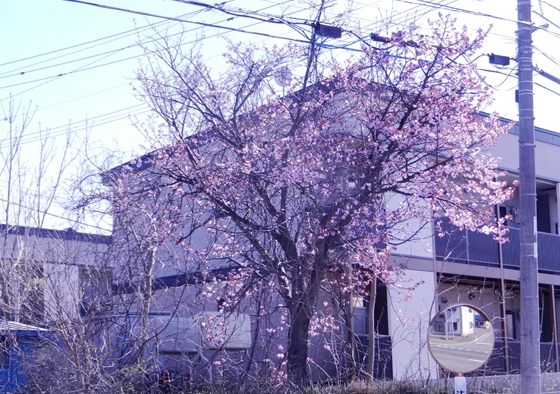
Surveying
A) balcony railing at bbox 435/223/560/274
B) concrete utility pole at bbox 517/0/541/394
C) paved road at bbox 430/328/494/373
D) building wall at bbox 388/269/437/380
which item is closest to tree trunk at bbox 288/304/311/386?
paved road at bbox 430/328/494/373

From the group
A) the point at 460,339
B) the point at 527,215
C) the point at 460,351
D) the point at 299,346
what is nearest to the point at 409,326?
the point at 299,346

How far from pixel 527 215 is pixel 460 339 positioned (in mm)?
2454

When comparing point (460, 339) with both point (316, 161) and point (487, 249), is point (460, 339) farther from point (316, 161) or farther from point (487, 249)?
point (487, 249)

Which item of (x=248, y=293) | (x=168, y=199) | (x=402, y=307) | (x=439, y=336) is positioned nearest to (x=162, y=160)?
(x=168, y=199)

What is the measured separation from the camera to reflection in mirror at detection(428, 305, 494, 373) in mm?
8508

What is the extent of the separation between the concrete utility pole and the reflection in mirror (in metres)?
1.32

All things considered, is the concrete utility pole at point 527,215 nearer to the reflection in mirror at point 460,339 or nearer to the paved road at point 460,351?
the reflection in mirror at point 460,339

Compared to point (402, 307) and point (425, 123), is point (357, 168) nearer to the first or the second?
point (425, 123)

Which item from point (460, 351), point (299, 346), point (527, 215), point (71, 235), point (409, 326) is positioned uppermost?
point (527, 215)

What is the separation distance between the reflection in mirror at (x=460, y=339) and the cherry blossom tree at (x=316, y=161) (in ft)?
8.94

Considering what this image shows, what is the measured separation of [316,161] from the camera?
1141 cm

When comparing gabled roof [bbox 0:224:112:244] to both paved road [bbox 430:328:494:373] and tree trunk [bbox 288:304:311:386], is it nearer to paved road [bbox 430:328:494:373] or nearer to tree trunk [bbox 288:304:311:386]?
tree trunk [bbox 288:304:311:386]

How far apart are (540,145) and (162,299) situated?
41.1ft

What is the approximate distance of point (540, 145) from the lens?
2284 cm
